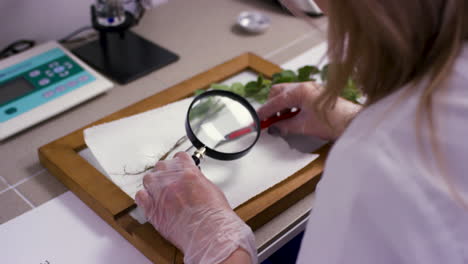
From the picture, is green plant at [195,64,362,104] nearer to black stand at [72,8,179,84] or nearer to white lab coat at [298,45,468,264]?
black stand at [72,8,179,84]

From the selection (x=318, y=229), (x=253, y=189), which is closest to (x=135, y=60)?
(x=253, y=189)

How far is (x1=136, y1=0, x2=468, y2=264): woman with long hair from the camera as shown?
1.77ft

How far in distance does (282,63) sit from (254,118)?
0.34 metres

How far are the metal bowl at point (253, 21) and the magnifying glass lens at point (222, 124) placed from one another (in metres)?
0.48

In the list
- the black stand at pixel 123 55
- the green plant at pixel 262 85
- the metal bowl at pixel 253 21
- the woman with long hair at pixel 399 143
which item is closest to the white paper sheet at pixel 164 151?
the green plant at pixel 262 85

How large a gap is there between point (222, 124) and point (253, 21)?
0.57 m

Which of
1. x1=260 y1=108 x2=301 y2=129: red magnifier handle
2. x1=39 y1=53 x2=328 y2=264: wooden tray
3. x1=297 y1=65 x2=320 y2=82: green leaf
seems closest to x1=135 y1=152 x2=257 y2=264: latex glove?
x1=39 y1=53 x2=328 y2=264: wooden tray

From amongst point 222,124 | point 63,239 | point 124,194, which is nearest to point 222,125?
point 222,124

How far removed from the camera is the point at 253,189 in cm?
95

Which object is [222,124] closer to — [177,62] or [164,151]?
[164,151]

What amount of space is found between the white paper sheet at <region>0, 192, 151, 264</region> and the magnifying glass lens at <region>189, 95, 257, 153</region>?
0.24m

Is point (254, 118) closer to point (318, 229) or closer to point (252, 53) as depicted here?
point (252, 53)

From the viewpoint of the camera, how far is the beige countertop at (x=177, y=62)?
992 millimetres

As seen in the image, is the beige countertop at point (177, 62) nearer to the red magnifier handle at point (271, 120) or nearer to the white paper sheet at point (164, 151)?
the white paper sheet at point (164, 151)
